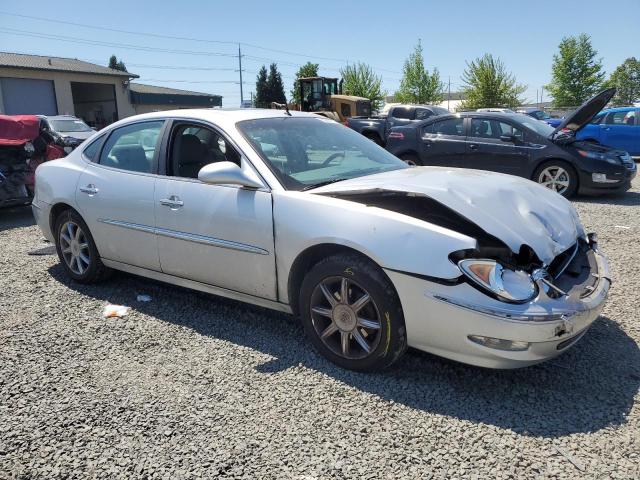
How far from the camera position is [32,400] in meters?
2.84

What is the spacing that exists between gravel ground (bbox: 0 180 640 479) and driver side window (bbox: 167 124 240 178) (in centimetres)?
113

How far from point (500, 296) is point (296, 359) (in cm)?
135

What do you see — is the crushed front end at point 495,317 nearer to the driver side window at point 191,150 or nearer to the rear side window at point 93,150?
the driver side window at point 191,150

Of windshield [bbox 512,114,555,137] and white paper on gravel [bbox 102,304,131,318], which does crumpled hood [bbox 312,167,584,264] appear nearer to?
white paper on gravel [bbox 102,304,131,318]

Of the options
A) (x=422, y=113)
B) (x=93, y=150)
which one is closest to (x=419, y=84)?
(x=422, y=113)

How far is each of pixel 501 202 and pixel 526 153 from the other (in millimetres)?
6372

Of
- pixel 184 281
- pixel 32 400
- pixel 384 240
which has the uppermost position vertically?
pixel 384 240

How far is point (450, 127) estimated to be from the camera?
32.2 ft

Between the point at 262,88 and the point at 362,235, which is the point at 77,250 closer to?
the point at 362,235

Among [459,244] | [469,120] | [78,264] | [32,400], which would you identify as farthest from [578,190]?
[32,400]

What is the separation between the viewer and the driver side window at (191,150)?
3.83m

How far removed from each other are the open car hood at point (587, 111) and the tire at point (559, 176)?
7.06ft

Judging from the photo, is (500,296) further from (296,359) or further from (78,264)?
(78,264)

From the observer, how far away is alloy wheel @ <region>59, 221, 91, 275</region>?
4.57 m
